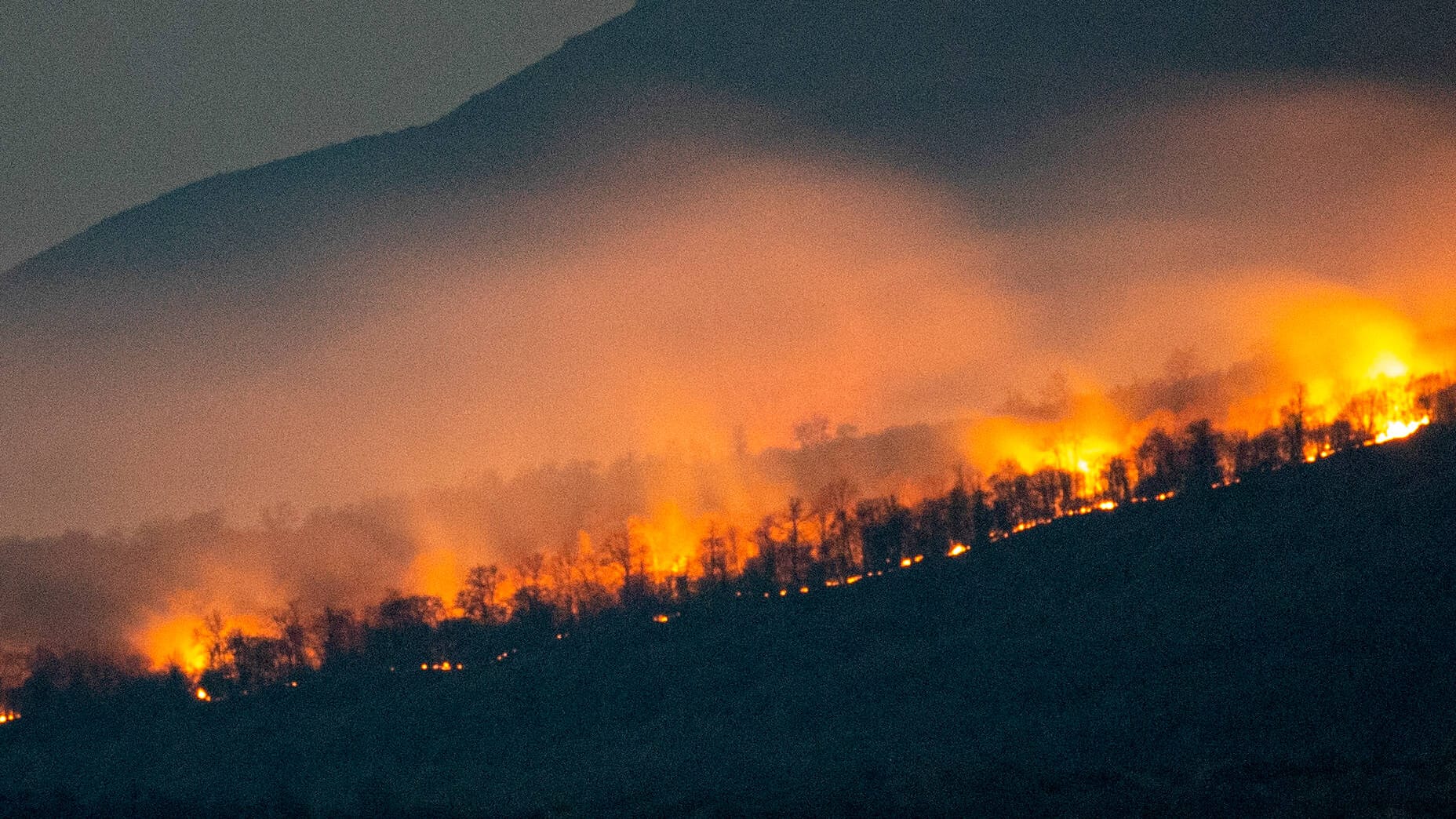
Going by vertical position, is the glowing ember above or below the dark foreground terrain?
above

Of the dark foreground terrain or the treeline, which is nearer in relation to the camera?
the dark foreground terrain

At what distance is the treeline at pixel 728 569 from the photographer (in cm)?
11088

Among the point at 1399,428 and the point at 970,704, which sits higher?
the point at 1399,428

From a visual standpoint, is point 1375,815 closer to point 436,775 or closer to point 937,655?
point 937,655

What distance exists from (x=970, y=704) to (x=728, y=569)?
1516 inches

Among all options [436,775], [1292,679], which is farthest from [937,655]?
[436,775]

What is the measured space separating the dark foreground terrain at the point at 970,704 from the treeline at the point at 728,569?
434cm

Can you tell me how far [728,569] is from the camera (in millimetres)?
117938

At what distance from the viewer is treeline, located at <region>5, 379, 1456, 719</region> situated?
111 meters

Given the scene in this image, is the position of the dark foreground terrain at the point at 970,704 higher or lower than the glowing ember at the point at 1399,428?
lower

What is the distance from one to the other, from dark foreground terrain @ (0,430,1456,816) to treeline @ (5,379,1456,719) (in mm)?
4339

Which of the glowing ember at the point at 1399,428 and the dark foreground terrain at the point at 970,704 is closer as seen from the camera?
the dark foreground terrain at the point at 970,704

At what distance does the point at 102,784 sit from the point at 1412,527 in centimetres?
7394

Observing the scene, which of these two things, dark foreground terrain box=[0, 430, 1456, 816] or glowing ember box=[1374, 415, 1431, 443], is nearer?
dark foreground terrain box=[0, 430, 1456, 816]
